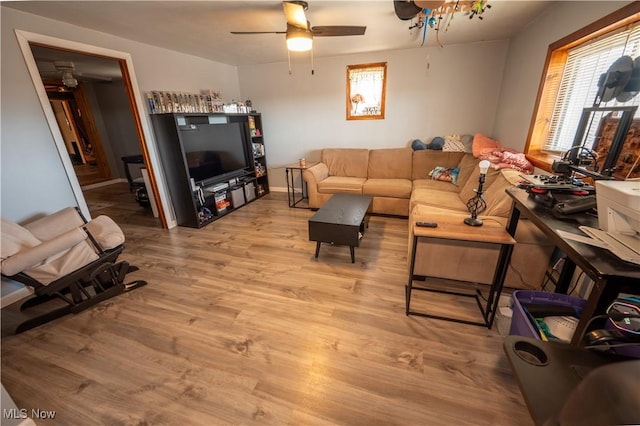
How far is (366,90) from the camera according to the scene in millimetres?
4043

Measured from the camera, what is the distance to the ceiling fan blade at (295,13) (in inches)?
75.6

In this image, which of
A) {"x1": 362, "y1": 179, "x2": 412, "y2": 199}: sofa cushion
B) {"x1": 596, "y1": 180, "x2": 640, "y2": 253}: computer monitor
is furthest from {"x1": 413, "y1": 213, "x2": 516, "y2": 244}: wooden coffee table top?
{"x1": 362, "y1": 179, "x2": 412, "y2": 199}: sofa cushion

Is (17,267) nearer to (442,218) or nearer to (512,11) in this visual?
(442,218)

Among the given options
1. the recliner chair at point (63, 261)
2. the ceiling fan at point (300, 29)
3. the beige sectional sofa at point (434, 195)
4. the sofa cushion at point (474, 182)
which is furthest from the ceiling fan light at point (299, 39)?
the recliner chair at point (63, 261)

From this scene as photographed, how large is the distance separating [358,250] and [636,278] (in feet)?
6.77

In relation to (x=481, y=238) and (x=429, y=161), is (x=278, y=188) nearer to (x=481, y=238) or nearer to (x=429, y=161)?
(x=429, y=161)

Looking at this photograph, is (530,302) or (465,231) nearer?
(530,302)

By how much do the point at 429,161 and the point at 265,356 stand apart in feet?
11.3

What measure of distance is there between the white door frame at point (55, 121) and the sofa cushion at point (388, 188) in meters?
2.88

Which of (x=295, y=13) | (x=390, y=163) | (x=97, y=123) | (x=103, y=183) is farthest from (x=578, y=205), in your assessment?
(x=97, y=123)

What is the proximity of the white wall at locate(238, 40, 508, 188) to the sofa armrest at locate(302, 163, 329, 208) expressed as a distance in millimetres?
767

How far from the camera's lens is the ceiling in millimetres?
2049

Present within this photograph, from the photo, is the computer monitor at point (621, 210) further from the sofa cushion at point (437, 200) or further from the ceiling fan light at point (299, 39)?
the ceiling fan light at point (299, 39)

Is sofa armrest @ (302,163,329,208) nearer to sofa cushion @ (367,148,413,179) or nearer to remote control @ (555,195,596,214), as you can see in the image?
sofa cushion @ (367,148,413,179)
